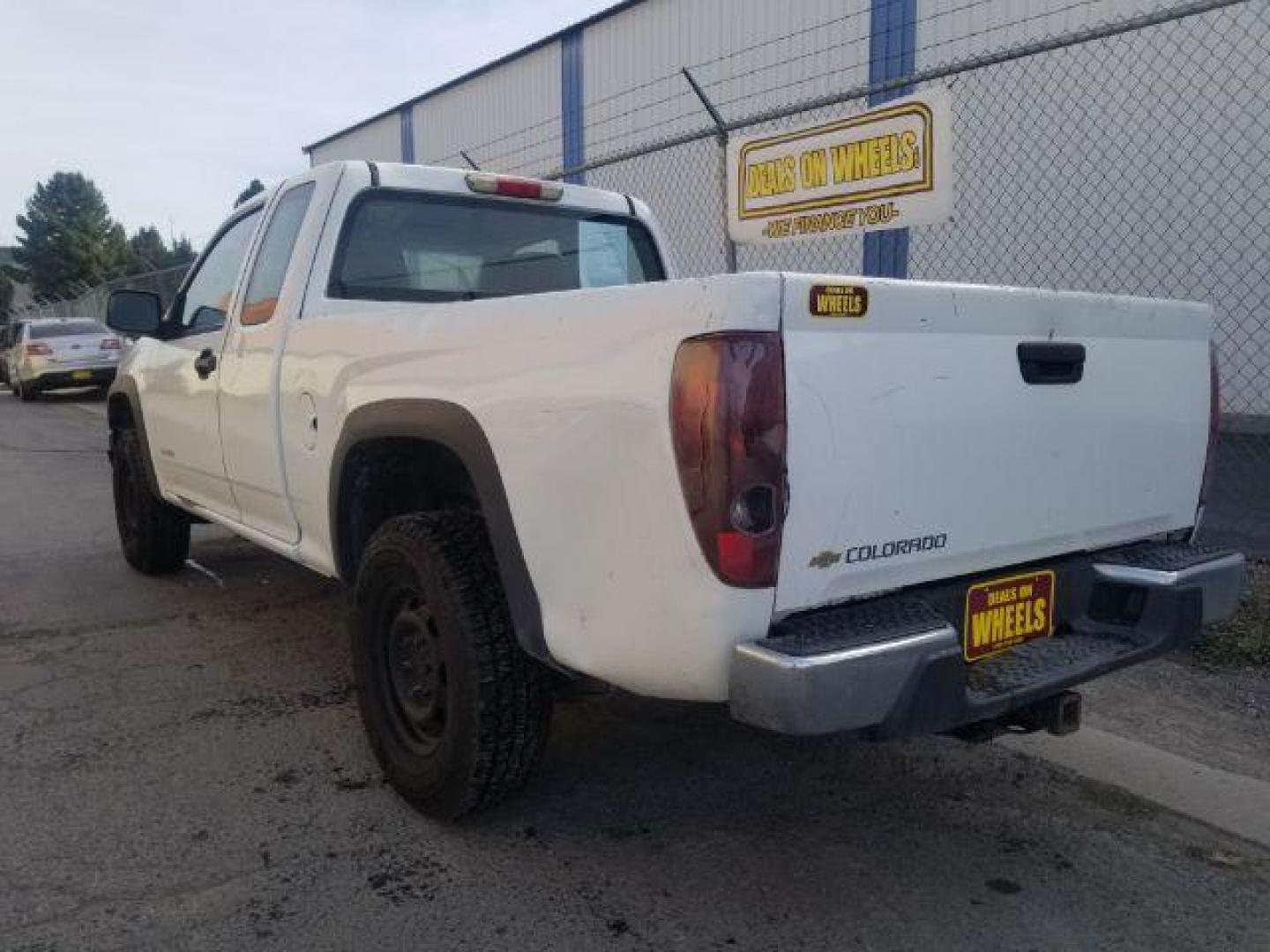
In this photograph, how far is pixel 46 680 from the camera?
174 inches

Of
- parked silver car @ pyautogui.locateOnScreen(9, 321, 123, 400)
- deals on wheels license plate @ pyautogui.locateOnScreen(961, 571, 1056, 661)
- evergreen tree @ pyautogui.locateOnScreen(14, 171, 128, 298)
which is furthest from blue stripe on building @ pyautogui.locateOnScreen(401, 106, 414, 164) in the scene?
evergreen tree @ pyautogui.locateOnScreen(14, 171, 128, 298)

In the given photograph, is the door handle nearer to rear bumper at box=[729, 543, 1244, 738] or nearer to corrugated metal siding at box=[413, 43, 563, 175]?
rear bumper at box=[729, 543, 1244, 738]

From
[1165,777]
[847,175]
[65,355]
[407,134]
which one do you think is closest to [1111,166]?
Result: [847,175]

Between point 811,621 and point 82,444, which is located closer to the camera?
point 811,621

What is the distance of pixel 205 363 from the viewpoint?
458cm

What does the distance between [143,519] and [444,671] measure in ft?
12.2

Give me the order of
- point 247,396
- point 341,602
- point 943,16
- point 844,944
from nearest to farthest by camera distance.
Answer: point 844,944, point 247,396, point 341,602, point 943,16

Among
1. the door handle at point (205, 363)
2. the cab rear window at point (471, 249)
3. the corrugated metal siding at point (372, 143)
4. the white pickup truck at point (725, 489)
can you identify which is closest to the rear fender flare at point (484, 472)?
the white pickup truck at point (725, 489)

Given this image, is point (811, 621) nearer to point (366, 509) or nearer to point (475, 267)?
point (366, 509)

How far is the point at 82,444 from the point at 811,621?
12685 mm

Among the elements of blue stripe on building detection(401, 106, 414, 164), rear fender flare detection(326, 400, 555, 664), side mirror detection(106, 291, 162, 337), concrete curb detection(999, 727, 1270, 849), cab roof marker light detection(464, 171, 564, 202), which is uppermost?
blue stripe on building detection(401, 106, 414, 164)

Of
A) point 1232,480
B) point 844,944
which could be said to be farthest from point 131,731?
point 1232,480

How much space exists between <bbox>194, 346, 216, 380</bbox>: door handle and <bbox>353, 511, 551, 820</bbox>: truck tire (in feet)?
5.63

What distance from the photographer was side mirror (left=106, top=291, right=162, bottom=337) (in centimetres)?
518
